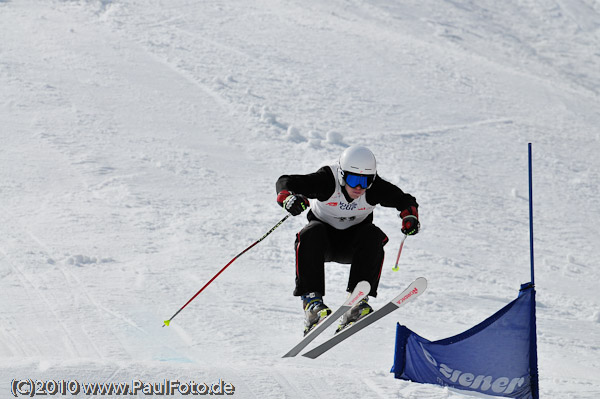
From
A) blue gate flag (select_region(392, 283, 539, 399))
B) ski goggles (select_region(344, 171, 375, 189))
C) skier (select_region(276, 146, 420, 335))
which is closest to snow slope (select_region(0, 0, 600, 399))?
blue gate flag (select_region(392, 283, 539, 399))

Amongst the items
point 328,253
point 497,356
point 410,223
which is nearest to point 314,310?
point 328,253

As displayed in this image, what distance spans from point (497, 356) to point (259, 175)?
271 inches

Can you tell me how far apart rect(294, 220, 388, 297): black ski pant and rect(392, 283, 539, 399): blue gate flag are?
928 millimetres

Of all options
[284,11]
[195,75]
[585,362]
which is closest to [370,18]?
[284,11]

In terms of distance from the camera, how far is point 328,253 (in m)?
5.36

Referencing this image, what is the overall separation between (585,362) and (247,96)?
818 cm

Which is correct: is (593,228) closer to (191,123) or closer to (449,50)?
(191,123)

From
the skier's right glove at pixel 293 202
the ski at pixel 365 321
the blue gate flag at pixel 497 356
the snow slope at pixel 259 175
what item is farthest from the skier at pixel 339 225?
the blue gate flag at pixel 497 356

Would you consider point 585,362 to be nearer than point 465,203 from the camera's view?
Yes

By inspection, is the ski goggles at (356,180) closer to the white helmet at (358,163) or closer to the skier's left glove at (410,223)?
the white helmet at (358,163)

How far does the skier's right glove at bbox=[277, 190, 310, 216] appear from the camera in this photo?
199 inches

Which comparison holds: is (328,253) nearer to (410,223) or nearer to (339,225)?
(339,225)

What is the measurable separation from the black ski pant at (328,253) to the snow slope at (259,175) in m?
0.62

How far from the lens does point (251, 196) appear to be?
10.1 meters
